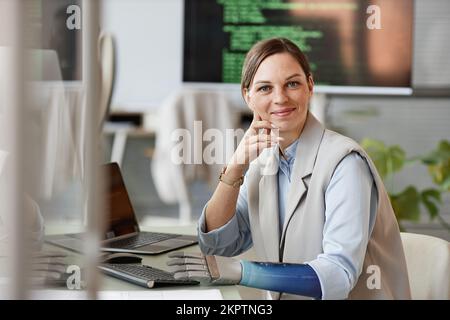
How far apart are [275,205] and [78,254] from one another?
40 cm

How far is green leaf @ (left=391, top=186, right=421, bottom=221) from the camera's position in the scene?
79.1 inches

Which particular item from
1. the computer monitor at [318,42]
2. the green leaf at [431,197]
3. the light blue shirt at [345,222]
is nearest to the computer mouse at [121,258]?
the light blue shirt at [345,222]

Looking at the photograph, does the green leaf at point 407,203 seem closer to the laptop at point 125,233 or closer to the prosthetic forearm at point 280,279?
the laptop at point 125,233

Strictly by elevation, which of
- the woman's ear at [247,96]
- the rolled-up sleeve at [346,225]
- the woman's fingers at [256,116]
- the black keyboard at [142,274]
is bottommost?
the black keyboard at [142,274]

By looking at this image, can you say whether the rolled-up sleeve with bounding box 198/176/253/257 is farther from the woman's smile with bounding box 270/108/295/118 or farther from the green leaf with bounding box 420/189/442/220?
the green leaf with bounding box 420/189/442/220

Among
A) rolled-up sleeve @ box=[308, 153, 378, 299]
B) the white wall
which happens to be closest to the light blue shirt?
rolled-up sleeve @ box=[308, 153, 378, 299]

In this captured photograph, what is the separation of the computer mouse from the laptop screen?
0.06m

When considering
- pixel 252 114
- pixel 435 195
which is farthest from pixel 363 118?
pixel 252 114

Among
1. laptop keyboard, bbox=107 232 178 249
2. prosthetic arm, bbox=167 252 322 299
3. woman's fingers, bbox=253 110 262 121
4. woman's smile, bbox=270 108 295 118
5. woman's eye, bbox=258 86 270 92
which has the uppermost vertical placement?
woman's eye, bbox=258 86 270 92

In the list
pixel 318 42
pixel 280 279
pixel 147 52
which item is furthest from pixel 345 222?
pixel 147 52

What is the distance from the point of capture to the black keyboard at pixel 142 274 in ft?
2.73

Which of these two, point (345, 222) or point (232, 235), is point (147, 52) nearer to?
point (232, 235)

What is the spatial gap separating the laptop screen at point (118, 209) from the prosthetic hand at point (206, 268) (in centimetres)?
12

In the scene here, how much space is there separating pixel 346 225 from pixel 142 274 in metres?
0.27
